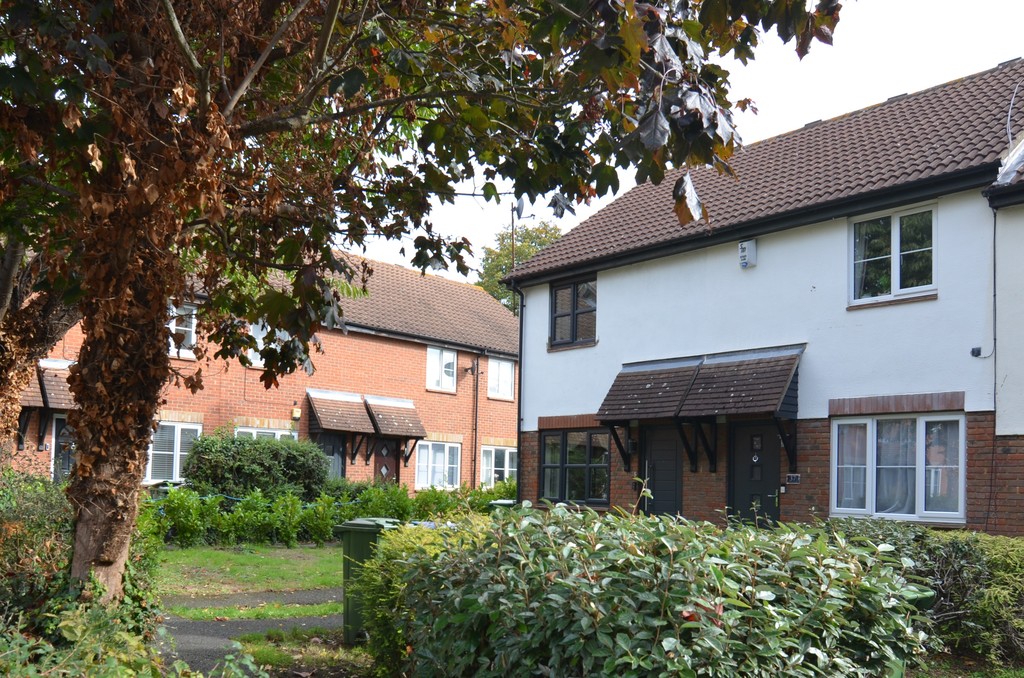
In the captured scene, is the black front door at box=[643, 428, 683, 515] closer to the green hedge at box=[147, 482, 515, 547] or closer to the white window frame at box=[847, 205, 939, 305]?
the green hedge at box=[147, 482, 515, 547]

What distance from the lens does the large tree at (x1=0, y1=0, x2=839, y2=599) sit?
18.0ft

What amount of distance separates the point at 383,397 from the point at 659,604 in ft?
82.9

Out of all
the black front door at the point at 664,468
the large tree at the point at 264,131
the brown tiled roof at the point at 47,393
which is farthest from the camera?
the brown tiled roof at the point at 47,393

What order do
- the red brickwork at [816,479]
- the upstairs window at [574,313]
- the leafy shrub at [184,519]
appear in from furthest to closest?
the upstairs window at [574,313] → the leafy shrub at [184,519] → the red brickwork at [816,479]

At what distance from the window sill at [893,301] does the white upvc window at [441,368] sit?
17973 millimetres

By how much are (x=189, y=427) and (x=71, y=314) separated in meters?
14.0

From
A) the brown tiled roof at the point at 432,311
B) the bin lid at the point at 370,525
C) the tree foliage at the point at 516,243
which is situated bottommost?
the bin lid at the point at 370,525

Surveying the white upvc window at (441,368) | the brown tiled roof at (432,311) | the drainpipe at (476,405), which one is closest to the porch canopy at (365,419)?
the white upvc window at (441,368)

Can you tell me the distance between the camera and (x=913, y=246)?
1442cm

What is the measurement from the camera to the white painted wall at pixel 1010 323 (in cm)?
1277

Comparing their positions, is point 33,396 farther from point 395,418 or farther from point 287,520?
point 395,418

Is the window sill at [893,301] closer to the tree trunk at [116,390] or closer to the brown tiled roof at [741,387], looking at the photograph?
the brown tiled roof at [741,387]

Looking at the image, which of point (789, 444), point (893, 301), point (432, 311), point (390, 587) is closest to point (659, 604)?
point (390, 587)

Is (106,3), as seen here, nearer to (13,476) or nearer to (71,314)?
(71,314)
